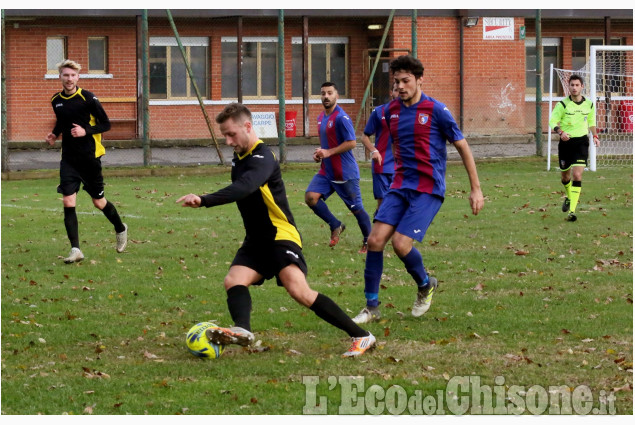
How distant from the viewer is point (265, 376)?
6.52 meters

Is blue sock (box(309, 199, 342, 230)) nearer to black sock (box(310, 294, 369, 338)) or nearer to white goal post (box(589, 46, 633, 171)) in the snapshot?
black sock (box(310, 294, 369, 338))

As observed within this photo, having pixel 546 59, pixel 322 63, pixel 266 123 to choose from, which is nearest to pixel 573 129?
pixel 266 123

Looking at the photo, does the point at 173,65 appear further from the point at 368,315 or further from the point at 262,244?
the point at 262,244

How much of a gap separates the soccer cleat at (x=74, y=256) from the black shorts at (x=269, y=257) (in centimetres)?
460

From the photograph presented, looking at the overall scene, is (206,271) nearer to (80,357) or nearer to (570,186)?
(80,357)

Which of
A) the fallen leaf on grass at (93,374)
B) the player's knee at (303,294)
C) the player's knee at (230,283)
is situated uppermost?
the player's knee at (230,283)

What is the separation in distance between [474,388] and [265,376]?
126 cm

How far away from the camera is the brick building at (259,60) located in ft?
91.3

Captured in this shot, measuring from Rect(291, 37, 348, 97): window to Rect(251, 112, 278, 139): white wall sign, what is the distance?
2.42 m

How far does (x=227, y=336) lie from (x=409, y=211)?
83.9 inches

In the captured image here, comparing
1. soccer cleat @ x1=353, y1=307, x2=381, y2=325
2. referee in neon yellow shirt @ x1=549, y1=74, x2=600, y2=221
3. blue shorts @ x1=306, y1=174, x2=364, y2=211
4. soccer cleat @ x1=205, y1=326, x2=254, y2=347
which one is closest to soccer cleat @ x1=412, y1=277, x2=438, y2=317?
soccer cleat @ x1=353, y1=307, x2=381, y2=325

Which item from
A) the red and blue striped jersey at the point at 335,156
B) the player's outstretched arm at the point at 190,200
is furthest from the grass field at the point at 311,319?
the player's outstretched arm at the point at 190,200

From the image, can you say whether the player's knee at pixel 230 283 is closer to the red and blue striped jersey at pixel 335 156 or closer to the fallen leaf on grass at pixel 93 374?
the fallen leaf on grass at pixel 93 374

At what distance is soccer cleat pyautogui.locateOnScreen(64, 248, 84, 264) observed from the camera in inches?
450
